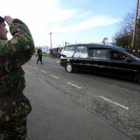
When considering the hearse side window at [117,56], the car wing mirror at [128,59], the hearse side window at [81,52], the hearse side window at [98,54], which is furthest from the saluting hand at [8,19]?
the hearse side window at [81,52]

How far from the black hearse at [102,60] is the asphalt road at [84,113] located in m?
1.71

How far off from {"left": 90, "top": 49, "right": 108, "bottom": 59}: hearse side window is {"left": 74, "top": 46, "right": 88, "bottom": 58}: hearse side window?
0.46 metres

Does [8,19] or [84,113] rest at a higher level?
[8,19]

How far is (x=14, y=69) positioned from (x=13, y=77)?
7 centimetres

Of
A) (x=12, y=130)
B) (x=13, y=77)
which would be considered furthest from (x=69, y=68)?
(x=13, y=77)

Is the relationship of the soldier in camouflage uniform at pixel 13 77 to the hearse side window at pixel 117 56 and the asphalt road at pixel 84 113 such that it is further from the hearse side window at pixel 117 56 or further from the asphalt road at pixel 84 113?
the hearse side window at pixel 117 56

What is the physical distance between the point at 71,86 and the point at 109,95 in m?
2.20

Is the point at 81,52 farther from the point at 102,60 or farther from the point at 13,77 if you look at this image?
the point at 13,77

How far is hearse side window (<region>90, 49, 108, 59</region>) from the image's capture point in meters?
14.1

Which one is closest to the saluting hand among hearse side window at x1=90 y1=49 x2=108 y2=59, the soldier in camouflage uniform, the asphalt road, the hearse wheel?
the soldier in camouflage uniform

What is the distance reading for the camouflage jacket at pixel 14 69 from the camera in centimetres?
246

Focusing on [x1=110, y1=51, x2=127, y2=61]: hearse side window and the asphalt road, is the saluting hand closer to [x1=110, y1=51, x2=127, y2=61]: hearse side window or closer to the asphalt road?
the asphalt road

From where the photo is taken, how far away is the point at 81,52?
15977 mm

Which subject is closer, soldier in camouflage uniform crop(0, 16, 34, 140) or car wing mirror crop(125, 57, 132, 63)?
soldier in camouflage uniform crop(0, 16, 34, 140)
